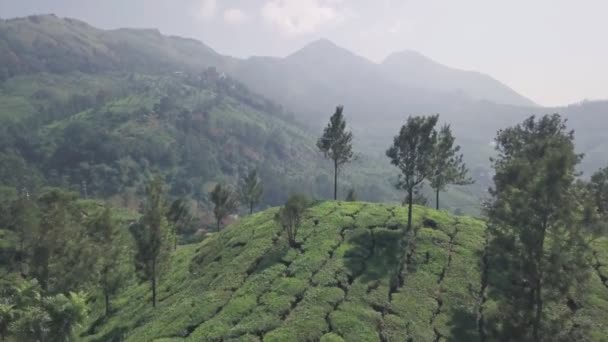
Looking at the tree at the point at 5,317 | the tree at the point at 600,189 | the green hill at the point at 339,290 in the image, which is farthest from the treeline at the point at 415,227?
the green hill at the point at 339,290

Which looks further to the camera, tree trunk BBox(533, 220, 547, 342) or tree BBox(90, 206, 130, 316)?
tree BBox(90, 206, 130, 316)

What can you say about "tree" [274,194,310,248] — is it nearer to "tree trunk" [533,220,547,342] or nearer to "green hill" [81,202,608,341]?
"green hill" [81,202,608,341]

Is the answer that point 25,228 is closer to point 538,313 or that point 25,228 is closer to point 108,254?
point 108,254

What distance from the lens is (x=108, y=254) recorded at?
177 feet

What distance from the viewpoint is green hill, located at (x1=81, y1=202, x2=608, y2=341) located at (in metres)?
A: 38.2

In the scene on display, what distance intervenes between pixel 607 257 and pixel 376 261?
28.6 m

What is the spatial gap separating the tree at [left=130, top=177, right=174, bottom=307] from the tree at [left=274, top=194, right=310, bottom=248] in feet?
Result: 48.0

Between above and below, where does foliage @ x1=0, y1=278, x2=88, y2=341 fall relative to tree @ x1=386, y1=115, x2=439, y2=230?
below

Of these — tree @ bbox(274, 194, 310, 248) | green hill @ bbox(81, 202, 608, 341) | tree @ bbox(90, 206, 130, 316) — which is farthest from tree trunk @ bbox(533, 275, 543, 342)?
tree @ bbox(90, 206, 130, 316)

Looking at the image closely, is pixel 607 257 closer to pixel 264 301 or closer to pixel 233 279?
pixel 264 301

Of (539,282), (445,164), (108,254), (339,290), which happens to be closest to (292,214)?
(339,290)

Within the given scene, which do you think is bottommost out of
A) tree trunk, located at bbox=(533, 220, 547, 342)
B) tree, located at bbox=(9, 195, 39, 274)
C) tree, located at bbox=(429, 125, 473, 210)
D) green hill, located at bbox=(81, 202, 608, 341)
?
tree, located at bbox=(9, 195, 39, 274)

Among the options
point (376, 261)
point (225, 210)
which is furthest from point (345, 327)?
point (225, 210)

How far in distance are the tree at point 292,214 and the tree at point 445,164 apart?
19316mm
